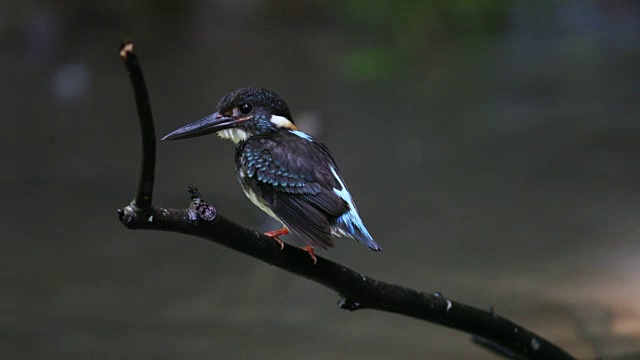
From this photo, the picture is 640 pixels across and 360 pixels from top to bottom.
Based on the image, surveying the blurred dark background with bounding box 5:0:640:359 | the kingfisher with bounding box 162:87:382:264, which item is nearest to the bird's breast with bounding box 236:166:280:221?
the kingfisher with bounding box 162:87:382:264

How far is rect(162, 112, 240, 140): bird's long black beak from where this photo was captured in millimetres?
1009

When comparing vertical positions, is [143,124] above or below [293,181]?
below

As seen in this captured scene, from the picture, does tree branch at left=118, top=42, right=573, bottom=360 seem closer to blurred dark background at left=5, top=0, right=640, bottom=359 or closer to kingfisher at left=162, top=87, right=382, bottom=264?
kingfisher at left=162, top=87, right=382, bottom=264

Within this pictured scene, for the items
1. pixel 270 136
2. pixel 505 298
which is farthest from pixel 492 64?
pixel 270 136

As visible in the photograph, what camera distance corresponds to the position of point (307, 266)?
1.16m

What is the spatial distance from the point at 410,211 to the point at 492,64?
2.37 m

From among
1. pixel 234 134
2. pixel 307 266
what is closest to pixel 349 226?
pixel 307 266

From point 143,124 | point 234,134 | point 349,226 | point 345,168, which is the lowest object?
point 143,124

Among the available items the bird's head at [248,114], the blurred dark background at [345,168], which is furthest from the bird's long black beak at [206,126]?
the blurred dark background at [345,168]

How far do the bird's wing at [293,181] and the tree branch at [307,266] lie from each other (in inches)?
2.4

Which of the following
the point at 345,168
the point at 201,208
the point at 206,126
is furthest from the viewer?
the point at 345,168

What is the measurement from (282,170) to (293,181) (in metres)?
0.02

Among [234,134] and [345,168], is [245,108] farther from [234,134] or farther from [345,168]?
[345,168]

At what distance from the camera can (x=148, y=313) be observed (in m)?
2.40
